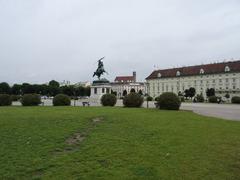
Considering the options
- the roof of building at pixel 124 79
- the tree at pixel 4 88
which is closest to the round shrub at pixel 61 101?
the tree at pixel 4 88

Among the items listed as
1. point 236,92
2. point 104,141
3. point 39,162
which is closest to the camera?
point 39,162

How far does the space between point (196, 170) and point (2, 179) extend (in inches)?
182

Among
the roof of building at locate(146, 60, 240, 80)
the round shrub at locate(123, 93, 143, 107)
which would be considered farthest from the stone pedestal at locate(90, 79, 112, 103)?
the roof of building at locate(146, 60, 240, 80)

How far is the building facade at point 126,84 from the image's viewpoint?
172125 millimetres

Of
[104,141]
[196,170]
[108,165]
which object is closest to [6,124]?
[104,141]

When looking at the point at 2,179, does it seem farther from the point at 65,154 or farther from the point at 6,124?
the point at 6,124

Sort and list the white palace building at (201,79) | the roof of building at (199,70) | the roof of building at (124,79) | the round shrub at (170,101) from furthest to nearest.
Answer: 1. the roof of building at (124,79)
2. the roof of building at (199,70)
3. the white palace building at (201,79)
4. the round shrub at (170,101)

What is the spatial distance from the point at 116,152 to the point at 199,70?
363ft

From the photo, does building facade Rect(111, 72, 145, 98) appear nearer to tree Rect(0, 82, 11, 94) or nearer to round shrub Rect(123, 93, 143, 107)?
tree Rect(0, 82, 11, 94)

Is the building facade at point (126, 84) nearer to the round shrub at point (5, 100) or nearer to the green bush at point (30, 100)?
the round shrub at point (5, 100)

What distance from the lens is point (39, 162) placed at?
7746mm

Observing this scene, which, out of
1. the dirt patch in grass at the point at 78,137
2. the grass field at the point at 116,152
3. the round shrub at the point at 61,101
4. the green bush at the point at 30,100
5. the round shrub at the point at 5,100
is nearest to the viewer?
the grass field at the point at 116,152

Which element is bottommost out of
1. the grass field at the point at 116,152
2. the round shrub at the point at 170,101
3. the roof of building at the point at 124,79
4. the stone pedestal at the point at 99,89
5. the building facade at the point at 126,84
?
the grass field at the point at 116,152

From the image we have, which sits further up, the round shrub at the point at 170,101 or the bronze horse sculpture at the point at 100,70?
the bronze horse sculpture at the point at 100,70
